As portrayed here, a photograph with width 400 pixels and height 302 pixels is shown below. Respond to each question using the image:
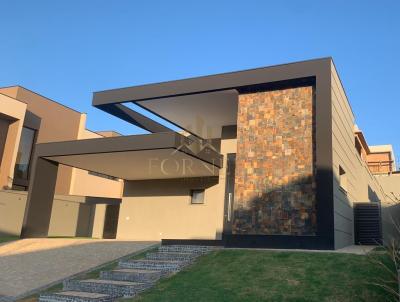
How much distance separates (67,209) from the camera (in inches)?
938

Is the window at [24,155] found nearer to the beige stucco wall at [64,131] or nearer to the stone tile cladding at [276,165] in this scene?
the beige stucco wall at [64,131]

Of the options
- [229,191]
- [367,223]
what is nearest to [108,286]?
[229,191]

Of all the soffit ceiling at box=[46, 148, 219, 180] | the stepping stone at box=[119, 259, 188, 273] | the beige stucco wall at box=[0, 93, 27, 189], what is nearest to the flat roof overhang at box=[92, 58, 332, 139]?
the soffit ceiling at box=[46, 148, 219, 180]

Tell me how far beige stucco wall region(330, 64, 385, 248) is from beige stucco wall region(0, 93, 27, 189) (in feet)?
58.7

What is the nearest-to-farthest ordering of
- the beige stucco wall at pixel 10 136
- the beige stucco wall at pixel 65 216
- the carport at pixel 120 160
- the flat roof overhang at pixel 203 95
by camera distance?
the flat roof overhang at pixel 203 95
the carport at pixel 120 160
the beige stucco wall at pixel 65 216
the beige stucco wall at pixel 10 136

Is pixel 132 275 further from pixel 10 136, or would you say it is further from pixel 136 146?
pixel 10 136

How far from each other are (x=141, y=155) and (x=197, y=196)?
13.7ft

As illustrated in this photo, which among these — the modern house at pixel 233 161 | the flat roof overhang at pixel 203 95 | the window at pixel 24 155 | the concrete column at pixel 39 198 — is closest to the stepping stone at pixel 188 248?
the modern house at pixel 233 161

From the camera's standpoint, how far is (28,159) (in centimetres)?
2444

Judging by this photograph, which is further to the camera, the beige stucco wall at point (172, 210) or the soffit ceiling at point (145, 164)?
the beige stucco wall at point (172, 210)

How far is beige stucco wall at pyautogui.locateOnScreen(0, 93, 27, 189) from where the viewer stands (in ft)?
74.2

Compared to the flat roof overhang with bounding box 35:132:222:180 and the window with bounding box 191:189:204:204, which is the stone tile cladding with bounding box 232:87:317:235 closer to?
the flat roof overhang with bounding box 35:132:222:180

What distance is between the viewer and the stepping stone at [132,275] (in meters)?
9.03

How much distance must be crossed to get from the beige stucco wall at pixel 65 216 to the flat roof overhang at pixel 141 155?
608cm
